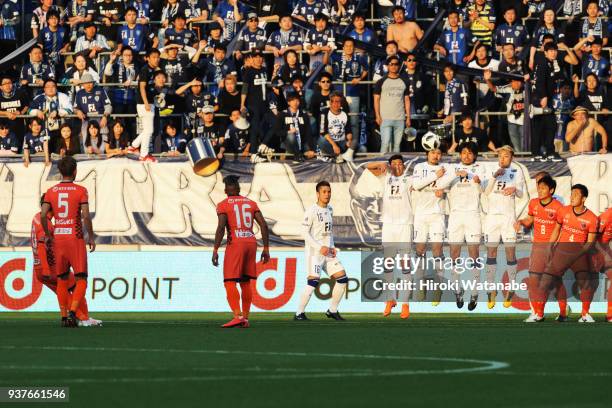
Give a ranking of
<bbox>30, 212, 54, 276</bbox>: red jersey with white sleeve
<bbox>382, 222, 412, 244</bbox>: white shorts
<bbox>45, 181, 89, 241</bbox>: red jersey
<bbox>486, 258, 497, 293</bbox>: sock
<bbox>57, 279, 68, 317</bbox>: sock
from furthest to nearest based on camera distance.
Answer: <bbox>486, 258, 497, 293</bbox>: sock, <bbox>382, 222, 412, 244</bbox>: white shorts, <bbox>30, 212, 54, 276</bbox>: red jersey with white sleeve, <bbox>57, 279, 68, 317</bbox>: sock, <bbox>45, 181, 89, 241</bbox>: red jersey

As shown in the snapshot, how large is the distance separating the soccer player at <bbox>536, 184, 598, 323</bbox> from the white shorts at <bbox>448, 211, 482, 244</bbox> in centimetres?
217

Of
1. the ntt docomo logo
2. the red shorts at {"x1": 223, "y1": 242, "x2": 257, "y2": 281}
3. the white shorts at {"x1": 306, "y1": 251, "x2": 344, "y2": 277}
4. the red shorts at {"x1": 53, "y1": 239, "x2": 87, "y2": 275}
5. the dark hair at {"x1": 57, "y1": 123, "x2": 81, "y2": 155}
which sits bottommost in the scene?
the ntt docomo logo

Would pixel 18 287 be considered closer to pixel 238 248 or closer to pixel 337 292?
pixel 337 292

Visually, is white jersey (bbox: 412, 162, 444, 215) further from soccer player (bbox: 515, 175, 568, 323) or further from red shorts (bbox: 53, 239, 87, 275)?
red shorts (bbox: 53, 239, 87, 275)

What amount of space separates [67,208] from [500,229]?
8.05 meters

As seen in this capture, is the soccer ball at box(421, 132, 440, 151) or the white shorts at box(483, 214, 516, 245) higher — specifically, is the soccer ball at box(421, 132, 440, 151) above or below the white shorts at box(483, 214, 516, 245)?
above

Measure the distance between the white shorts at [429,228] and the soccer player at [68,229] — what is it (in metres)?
6.51

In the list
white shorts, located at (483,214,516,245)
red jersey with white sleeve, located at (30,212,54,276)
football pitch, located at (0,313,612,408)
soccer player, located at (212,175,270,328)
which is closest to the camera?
football pitch, located at (0,313,612,408)

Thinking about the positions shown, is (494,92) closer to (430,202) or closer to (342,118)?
(342,118)

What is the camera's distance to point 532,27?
28281 millimetres

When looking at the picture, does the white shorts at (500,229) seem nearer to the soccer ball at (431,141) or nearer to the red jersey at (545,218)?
the soccer ball at (431,141)

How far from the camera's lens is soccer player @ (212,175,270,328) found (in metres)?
18.0

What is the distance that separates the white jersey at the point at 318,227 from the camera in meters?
20.7

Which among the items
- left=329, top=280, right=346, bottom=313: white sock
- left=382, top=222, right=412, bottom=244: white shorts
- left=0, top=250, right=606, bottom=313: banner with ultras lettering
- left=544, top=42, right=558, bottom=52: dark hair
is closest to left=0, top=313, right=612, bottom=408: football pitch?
left=329, top=280, right=346, bottom=313: white sock
